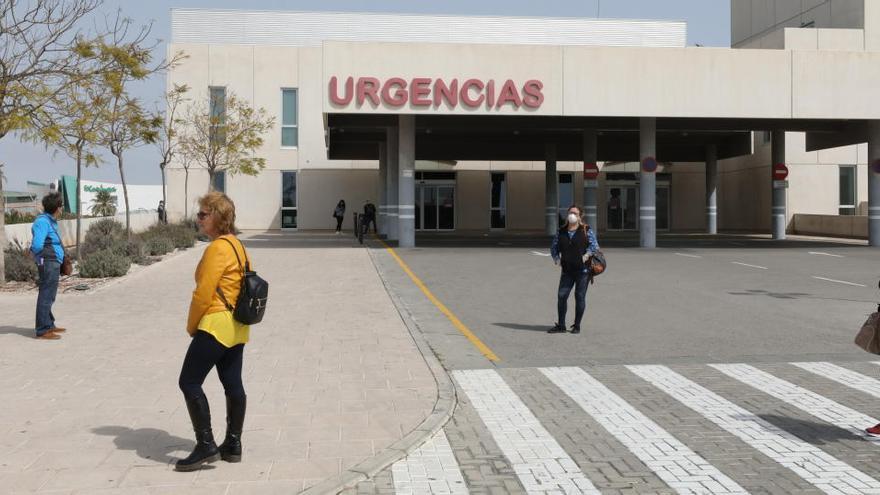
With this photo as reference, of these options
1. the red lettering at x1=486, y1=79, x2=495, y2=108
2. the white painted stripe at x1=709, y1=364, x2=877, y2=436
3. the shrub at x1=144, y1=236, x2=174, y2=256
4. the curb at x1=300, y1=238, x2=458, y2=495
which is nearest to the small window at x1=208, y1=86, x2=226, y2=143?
the shrub at x1=144, y1=236, x2=174, y2=256

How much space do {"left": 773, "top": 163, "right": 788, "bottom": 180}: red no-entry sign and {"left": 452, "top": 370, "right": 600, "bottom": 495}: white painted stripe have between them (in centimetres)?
3292

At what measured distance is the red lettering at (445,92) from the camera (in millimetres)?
28766

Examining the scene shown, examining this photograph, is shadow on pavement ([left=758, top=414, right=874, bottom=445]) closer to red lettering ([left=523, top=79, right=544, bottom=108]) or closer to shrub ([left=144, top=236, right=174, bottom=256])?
shrub ([left=144, top=236, right=174, bottom=256])

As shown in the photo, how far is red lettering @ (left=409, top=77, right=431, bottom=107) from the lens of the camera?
28.6 m

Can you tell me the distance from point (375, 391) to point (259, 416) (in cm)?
126

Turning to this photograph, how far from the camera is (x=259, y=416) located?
7.10 meters

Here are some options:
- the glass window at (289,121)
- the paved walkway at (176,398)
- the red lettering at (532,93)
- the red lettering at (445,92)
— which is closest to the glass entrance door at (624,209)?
the glass window at (289,121)

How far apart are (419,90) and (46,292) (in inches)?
748

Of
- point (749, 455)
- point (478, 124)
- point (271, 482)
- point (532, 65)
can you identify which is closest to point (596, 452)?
point (749, 455)

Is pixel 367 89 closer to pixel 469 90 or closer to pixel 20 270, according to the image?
pixel 469 90

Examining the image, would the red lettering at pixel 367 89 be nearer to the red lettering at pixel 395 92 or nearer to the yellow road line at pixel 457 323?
the red lettering at pixel 395 92

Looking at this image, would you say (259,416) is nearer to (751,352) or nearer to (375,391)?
(375,391)

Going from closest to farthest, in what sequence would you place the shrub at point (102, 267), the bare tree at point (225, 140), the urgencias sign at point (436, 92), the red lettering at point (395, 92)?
1. the shrub at point (102, 267)
2. the urgencias sign at point (436, 92)
3. the red lettering at point (395, 92)
4. the bare tree at point (225, 140)

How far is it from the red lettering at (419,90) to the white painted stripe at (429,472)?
23.1 meters
